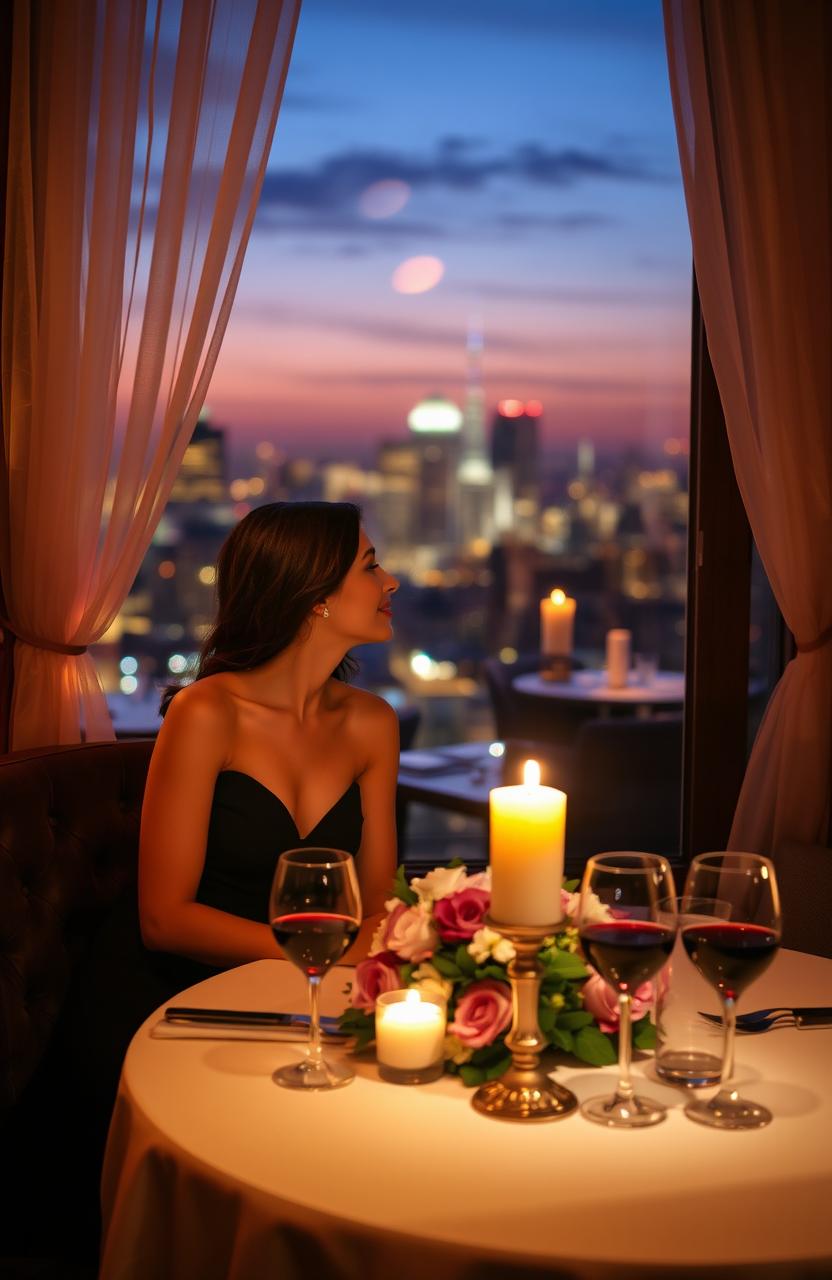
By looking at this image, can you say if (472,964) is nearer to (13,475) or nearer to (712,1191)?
(712,1191)

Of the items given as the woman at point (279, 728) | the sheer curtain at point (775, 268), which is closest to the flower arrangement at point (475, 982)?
the woman at point (279, 728)

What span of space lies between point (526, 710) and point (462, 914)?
3.42 metres

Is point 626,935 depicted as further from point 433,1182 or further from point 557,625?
point 557,625

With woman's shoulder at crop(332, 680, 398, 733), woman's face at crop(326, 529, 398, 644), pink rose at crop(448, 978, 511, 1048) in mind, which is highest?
woman's face at crop(326, 529, 398, 644)

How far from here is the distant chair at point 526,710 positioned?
4633 millimetres

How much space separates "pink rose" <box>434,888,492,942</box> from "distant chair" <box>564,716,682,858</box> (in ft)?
8.02

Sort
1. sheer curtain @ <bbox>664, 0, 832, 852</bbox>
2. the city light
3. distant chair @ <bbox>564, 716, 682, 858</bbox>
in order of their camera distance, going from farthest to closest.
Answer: the city light, distant chair @ <bbox>564, 716, 682, 858</bbox>, sheer curtain @ <bbox>664, 0, 832, 852</bbox>

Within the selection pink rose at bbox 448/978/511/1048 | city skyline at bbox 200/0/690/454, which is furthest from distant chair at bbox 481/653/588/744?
pink rose at bbox 448/978/511/1048

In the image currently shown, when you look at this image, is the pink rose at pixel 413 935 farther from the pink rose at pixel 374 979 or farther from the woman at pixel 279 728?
the woman at pixel 279 728

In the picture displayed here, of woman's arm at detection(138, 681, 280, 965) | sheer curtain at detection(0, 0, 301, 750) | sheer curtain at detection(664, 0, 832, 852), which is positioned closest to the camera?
woman's arm at detection(138, 681, 280, 965)

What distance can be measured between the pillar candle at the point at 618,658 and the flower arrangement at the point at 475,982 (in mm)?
3223

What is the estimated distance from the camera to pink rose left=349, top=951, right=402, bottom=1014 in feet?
4.42

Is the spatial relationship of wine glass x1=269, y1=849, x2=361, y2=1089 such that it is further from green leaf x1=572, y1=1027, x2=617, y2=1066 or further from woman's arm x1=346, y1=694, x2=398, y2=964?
woman's arm x1=346, y1=694, x2=398, y2=964

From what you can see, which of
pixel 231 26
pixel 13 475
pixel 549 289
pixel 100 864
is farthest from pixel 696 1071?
pixel 549 289
